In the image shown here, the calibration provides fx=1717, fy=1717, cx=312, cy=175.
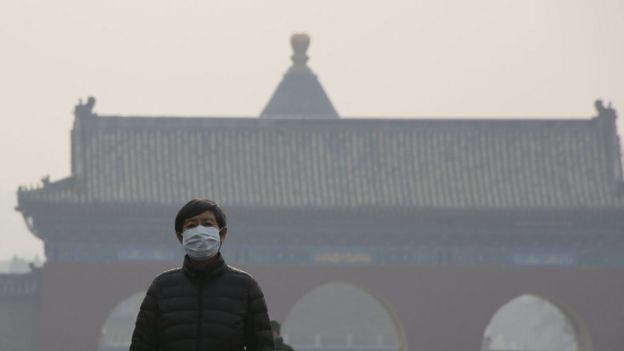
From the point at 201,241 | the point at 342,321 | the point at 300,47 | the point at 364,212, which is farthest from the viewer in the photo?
the point at 342,321

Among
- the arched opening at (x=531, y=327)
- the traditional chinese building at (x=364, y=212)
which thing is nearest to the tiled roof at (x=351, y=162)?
the traditional chinese building at (x=364, y=212)

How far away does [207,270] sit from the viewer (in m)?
5.75

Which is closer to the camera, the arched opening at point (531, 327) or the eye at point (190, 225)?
the eye at point (190, 225)

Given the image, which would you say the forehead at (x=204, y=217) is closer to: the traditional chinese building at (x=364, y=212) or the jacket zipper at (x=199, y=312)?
the jacket zipper at (x=199, y=312)

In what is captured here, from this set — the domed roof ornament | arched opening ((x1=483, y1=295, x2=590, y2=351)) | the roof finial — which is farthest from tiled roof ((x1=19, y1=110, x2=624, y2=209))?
arched opening ((x1=483, y1=295, x2=590, y2=351))

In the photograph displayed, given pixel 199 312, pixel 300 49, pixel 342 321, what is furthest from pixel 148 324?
pixel 342 321

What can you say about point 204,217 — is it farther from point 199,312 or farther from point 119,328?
point 119,328

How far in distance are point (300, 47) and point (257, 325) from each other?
4482 centimetres

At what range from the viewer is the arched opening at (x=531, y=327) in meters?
67.0

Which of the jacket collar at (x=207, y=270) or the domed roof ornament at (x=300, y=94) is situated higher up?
the domed roof ornament at (x=300, y=94)

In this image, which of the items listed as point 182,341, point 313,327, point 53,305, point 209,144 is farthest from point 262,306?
point 313,327

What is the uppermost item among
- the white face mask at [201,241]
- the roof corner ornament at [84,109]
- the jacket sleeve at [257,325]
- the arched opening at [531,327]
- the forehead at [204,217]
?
the arched opening at [531,327]

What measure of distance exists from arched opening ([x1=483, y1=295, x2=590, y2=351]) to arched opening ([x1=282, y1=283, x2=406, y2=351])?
37.0ft

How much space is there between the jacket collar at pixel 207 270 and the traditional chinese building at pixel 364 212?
2747 cm
